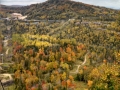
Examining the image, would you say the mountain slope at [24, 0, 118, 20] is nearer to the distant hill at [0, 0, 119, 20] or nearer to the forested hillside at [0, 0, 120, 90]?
the distant hill at [0, 0, 119, 20]

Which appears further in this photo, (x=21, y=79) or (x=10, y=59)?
(x=10, y=59)

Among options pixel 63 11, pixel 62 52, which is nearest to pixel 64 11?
pixel 63 11

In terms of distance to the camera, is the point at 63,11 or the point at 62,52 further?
the point at 63,11

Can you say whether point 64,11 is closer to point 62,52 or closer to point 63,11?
point 63,11

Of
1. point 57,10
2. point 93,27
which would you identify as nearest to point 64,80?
point 93,27

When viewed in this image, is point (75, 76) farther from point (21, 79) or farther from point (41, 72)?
point (21, 79)

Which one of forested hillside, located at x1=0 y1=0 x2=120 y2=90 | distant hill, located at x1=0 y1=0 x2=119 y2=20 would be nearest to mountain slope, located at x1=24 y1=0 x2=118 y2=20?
distant hill, located at x1=0 y1=0 x2=119 y2=20

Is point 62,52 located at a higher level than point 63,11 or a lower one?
lower

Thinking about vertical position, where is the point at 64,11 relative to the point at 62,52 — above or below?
above
